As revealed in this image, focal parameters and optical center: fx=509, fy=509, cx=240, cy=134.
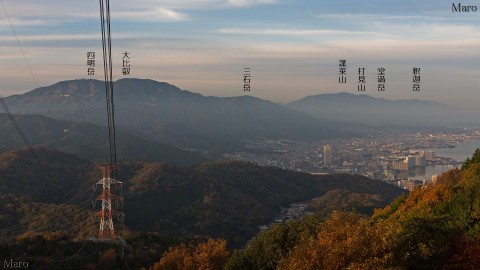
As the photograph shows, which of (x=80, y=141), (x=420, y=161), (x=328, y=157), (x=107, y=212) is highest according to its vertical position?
(x=107, y=212)

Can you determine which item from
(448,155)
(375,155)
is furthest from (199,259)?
(375,155)

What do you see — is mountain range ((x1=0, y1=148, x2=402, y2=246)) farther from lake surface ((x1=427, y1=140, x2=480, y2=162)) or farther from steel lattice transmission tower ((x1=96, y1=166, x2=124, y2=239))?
lake surface ((x1=427, y1=140, x2=480, y2=162))

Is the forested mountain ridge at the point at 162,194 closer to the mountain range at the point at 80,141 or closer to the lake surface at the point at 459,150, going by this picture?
the mountain range at the point at 80,141

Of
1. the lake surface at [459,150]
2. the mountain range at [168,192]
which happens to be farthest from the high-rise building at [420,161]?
the mountain range at [168,192]

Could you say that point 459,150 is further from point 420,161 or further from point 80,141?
point 80,141

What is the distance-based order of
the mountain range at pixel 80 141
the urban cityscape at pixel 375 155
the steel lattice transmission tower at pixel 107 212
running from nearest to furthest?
the steel lattice transmission tower at pixel 107 212 < the urban cityscape at pixel 375 155 < the mountain range at pixel 80 141

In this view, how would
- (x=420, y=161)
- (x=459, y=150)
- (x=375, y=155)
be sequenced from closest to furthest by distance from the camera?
(x=420, y=161) < (x=459, y=150) < (x=375, y=155)

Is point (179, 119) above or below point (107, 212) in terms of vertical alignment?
above

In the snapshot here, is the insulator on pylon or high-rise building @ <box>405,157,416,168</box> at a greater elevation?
the insulator on pylon

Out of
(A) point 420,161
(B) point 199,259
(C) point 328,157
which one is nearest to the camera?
(B) point 199,259

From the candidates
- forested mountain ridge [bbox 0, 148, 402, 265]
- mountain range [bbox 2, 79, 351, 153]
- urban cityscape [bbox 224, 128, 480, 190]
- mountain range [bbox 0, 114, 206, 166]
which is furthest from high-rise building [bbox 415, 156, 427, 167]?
mountain range [bbox 2, 79, 351, 153]

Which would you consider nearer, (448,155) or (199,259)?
(199,259)

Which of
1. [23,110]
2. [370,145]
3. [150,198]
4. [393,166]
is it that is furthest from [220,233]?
[23,110]
